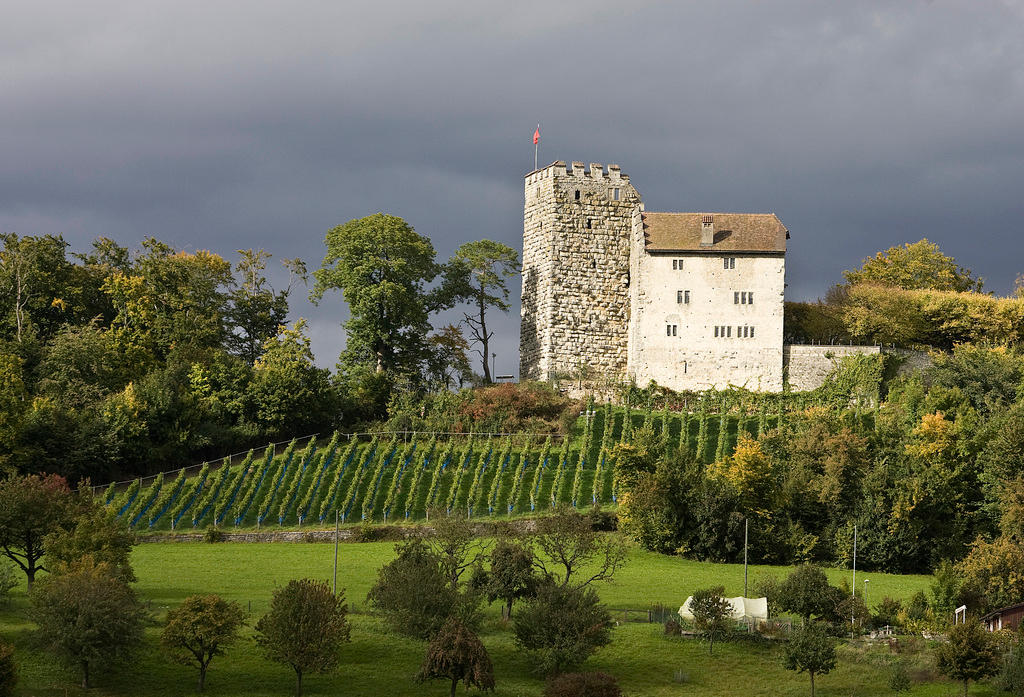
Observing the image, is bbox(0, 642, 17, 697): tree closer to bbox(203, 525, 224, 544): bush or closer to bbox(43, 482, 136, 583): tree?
bbox(43, 482, 136, 583): tree

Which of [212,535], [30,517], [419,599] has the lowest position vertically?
[419,599]

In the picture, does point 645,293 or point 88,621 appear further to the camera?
point 645,293

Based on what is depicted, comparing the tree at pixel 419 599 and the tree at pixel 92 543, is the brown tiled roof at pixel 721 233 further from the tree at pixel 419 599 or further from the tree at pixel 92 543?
the tree at pixel 92 543

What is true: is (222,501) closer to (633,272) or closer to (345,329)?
(345,329)

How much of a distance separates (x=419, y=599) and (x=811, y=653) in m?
11.3

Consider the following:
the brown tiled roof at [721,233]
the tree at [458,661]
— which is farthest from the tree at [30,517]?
the brown tiled roof at [721,233]

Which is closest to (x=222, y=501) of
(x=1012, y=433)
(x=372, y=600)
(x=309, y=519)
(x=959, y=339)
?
(x=309, y=519)

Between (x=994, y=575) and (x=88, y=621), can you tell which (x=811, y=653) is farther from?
(x=88, y=621)

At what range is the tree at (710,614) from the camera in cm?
4356

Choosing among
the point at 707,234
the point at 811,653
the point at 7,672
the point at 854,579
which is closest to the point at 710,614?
the point at 811,653

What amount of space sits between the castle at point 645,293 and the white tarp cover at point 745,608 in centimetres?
2379

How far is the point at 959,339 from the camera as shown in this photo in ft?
231

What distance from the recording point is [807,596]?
45.1m

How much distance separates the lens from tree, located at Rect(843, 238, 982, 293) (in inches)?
3169
